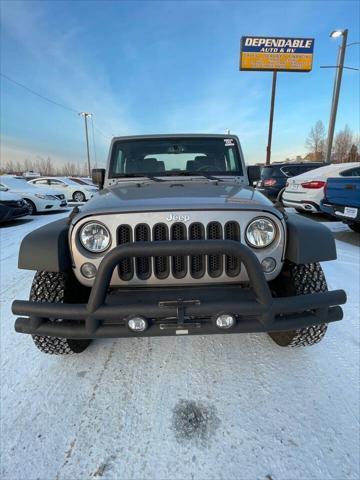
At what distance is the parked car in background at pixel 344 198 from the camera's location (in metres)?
4.92

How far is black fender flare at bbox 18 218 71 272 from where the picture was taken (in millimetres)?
1633

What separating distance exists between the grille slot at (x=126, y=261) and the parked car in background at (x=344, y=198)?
4.65 metres

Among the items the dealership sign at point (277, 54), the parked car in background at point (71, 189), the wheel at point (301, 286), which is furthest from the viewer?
the dealership sign at point (277, 54)

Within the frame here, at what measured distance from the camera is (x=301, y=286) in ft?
→ 6.06

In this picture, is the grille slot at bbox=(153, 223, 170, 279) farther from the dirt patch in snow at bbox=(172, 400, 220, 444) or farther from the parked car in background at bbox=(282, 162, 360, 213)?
the parked car in background at bbox=(282, 162, 360, 213)

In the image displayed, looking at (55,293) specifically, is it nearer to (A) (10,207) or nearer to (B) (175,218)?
(B) (175,218)

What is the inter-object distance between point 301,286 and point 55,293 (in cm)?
160

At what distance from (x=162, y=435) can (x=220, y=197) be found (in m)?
1.45

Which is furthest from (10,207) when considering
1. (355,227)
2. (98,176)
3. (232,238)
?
(355,227)

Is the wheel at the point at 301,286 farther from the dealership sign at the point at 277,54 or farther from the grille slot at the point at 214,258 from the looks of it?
the dealership sign at the point at 277,54

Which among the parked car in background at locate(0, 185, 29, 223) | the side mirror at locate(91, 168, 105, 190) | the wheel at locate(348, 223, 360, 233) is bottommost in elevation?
the wheel at locate(348, 223, 360, 233)

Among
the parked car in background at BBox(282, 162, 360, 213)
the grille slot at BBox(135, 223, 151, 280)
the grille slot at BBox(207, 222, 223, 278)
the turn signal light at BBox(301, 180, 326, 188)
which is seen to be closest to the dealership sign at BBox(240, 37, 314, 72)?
the parked car in background at BBox(282, 162, 360, 213)

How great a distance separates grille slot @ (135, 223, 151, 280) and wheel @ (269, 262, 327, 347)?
2.94 feet

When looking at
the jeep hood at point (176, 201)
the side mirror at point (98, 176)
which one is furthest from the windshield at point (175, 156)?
the jeep hood at point (176, 201)
